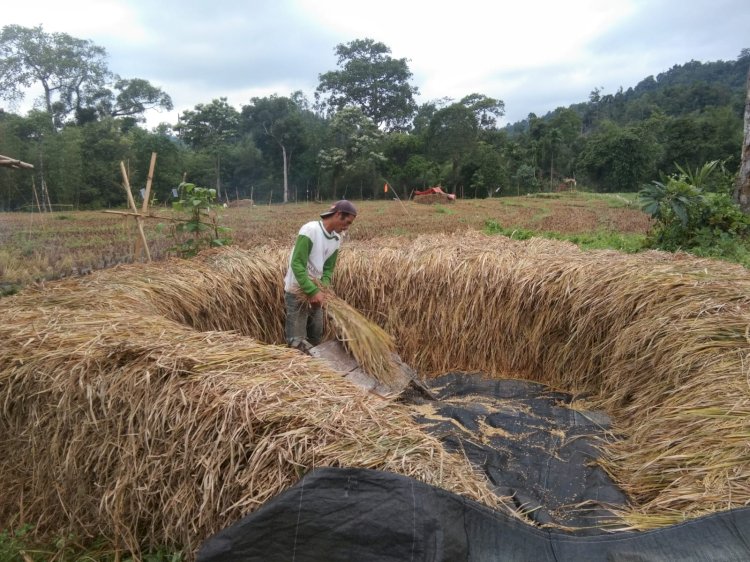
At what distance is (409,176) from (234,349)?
96.3ft

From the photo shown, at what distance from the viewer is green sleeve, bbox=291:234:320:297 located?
4098 millimetres

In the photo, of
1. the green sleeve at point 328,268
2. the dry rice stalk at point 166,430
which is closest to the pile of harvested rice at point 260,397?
the dry rice stalk at point 166,430

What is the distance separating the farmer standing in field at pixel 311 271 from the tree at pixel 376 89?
42099 millimetres

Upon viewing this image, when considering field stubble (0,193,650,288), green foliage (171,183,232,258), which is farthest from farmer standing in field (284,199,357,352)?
field stubble (0,193,650,288)

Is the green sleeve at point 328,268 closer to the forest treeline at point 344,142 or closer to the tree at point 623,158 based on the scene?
the forest treeline at point 344,142

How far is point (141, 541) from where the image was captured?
2229 millimetres

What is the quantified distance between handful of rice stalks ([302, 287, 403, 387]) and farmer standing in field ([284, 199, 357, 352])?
153 millimetres

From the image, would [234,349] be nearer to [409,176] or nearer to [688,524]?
[688,524]

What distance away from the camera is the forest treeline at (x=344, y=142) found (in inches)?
837

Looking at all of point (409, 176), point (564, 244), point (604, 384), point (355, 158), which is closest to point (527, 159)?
point (409, 176)

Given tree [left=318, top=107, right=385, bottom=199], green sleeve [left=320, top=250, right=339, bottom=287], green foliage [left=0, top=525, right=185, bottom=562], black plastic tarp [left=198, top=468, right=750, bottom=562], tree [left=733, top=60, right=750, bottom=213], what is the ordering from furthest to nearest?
1. tree [left=318, top=107, right=385, bottom=199]
2. tree [left=733, top=60, right=750, bottom=213]
3. green sleeve [left=320, top=250, right=339, bottom=287]
4. green foliage [left=0, top=525, right=185, bottom=562]
5. black plastic tarp [left=198, top=468, right=750, bottom=562]

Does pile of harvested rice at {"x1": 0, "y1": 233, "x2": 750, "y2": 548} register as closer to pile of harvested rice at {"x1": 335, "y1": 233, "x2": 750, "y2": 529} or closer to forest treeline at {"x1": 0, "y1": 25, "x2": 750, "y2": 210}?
pile of harvested rice at {"x1": 335, "y1": 233, "x2": 750, "y2": 529}

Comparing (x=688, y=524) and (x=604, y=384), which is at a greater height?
(x=688, y=524)

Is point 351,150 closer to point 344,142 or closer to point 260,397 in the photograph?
point 344,142
